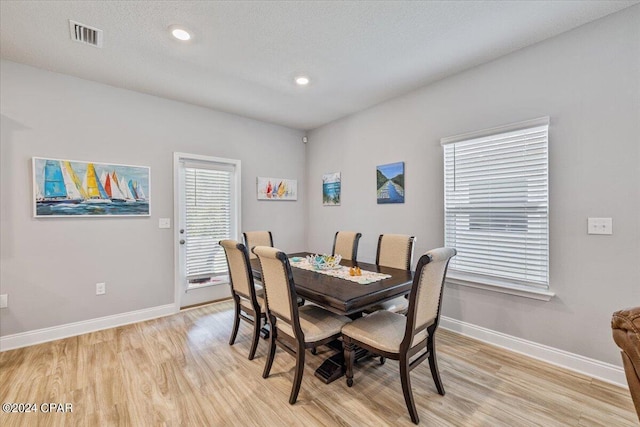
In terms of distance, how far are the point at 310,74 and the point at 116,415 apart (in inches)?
126

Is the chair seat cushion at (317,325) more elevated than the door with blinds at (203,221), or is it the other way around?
the door with blinds at (203,221)

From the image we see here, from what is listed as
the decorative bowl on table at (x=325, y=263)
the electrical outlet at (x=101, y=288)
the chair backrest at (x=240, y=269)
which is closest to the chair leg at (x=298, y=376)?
the chair backrest at (x=240, y=269)

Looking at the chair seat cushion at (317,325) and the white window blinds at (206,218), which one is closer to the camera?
the chair seat cushion at (317,325)

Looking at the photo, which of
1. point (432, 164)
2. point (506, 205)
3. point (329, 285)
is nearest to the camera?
point (329, 285)

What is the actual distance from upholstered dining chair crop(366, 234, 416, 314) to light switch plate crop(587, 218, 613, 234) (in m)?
1.30

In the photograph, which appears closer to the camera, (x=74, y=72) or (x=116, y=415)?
(x=116, y=415)

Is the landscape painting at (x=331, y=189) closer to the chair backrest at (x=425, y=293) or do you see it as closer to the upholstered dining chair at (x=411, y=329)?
the upholstered dining chair at (x=411, y=329)

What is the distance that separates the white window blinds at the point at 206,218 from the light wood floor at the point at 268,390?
4.23 ft

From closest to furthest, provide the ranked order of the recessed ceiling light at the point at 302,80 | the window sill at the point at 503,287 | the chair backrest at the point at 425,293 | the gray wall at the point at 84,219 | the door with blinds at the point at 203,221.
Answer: the chair backrest at the point at 425,293 → the window sill at the point at 503,287 → the gray wall at the point at 84,219 → the recessed ceiling light at the point at 302,80 → the door with blinds at the point at 203,221

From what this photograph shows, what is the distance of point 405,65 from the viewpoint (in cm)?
273

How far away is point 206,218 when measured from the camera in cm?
391

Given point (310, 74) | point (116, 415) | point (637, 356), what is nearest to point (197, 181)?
point (310, 74)

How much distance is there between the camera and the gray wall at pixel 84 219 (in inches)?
105

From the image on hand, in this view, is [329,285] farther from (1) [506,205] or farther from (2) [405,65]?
(2) [405,65]
